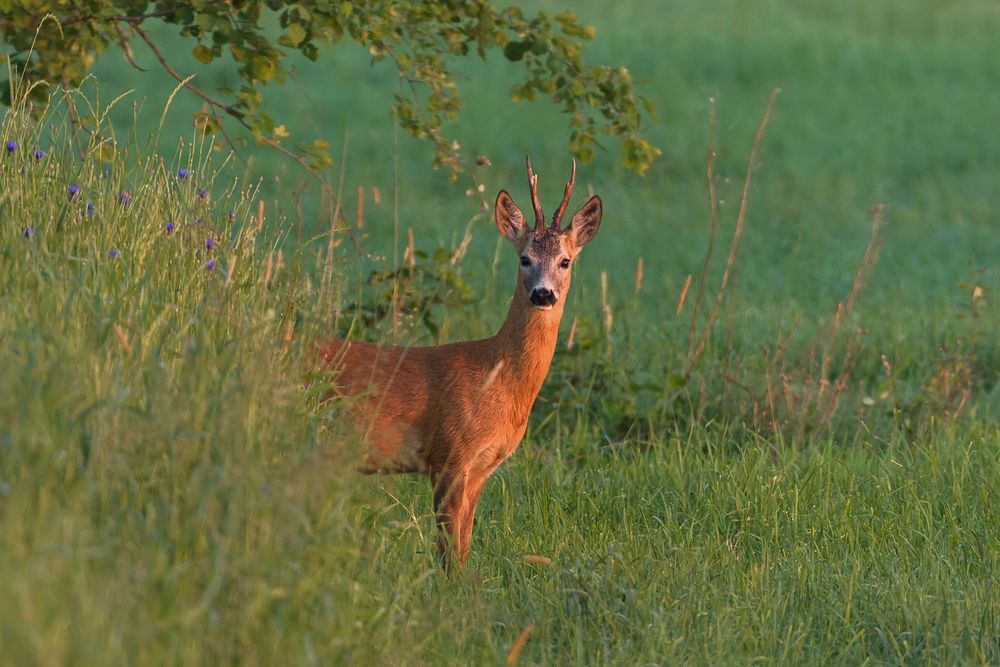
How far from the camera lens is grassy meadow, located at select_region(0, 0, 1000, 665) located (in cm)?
355

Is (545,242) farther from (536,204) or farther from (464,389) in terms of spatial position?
(464,389)

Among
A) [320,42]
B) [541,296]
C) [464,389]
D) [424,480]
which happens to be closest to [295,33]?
[320,42]

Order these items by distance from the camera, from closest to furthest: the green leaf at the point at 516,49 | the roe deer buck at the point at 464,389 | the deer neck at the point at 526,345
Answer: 1. the roe deer buck at the point at 464,389
2. the deer neck at the point at 526,345
3. the green leaf at the point at 516,49

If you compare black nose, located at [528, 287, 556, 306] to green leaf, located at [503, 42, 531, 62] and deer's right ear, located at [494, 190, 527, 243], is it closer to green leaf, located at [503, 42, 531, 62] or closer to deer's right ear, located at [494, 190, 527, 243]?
deer's right ear, located at [494, 190, 527, 243]

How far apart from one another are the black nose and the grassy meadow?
0.82 m

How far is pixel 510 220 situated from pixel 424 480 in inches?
49.7

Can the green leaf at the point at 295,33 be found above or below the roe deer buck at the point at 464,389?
above

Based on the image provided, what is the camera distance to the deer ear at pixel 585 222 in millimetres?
6367

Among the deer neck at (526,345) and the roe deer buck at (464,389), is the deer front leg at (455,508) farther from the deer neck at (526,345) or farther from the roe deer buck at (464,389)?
the deer neck at (526,345)

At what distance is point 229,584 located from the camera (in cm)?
356

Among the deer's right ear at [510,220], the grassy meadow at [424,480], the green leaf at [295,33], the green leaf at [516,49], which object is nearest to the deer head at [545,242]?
the deer's right ear at [510,220]

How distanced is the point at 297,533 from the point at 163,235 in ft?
6.02

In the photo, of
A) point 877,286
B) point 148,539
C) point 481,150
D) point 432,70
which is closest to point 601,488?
point 432,70

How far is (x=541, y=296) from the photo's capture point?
5.95 metres
